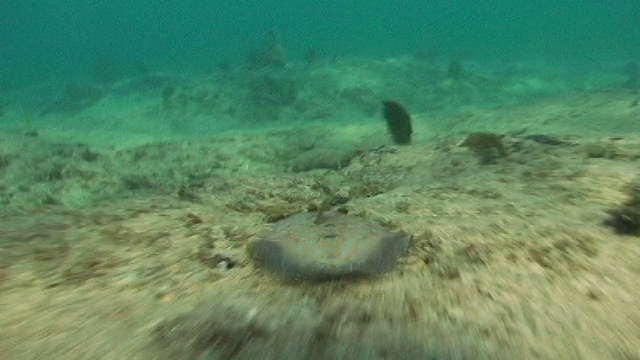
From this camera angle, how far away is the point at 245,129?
618 inches

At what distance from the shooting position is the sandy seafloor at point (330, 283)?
7.11 feet

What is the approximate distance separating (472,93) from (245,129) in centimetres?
1035

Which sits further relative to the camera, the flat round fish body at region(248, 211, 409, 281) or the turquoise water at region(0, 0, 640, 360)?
the flat round fish body at region(248, 211, 409, 281)

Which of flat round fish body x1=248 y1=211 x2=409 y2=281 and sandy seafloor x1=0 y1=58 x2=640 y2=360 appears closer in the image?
sandy seafloor x1=0 y1=58 x2=640 y2=360

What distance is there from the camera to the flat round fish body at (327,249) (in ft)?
9.32

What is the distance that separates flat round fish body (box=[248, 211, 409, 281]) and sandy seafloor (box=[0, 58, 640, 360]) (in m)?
0.10

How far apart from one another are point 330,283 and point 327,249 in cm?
32

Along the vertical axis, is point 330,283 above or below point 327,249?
below

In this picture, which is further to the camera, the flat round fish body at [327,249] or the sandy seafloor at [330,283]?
the flat round fish body at [327,249]

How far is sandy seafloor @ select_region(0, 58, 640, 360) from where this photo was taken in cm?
217

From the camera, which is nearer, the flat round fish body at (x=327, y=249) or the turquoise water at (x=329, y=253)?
the turquoise water at (x=329, y=253)

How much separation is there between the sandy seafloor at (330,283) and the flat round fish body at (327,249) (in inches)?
4.1

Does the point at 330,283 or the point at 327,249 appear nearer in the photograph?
the point at 330,283

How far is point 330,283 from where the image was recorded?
8.98 ft
